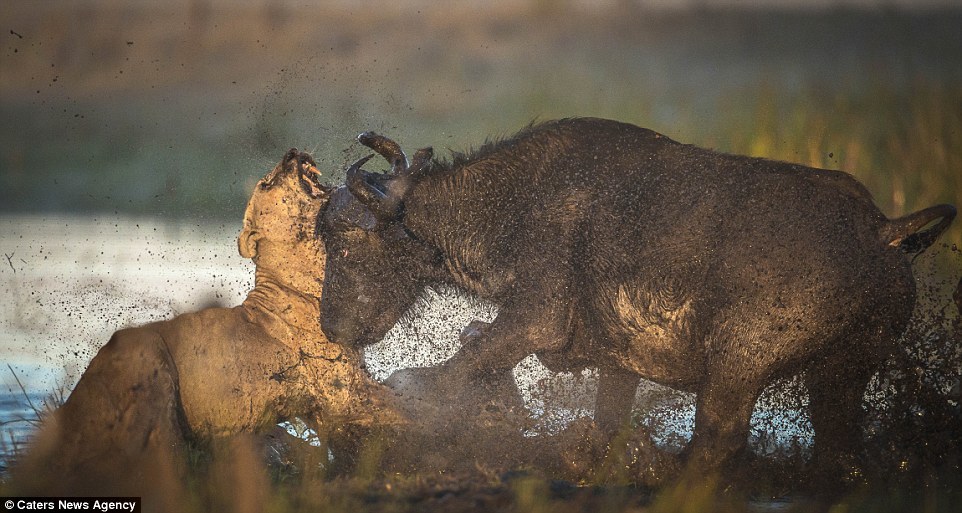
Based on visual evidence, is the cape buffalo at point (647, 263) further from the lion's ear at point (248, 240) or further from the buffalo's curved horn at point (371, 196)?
the lion's ear at point (248, 240)

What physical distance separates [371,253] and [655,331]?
1598 millimetres

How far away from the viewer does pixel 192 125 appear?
12672 mm

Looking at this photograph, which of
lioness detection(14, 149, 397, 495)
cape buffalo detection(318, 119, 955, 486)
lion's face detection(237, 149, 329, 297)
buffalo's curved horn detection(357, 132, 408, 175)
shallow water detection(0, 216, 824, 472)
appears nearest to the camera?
lioness detection(14, 149, 397, 495)

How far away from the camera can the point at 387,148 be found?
7.17 metres

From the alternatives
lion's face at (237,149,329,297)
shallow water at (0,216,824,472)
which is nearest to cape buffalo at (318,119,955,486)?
lion's face at (237,149,329,297)

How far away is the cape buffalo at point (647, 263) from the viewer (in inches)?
251

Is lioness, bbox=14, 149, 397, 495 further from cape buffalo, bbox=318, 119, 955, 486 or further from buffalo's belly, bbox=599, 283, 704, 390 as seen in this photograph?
buffalo's belly, bbox=599, 283, 704, 390

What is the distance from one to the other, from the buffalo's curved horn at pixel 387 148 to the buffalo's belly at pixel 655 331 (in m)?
1.38

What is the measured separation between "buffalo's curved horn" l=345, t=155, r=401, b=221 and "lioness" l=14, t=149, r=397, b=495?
0.56ft

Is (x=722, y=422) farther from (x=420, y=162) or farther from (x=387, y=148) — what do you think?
(x=387, y=148)

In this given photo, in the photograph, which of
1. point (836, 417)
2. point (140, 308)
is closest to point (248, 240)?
point (836, 417)

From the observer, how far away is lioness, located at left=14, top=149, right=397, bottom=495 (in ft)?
19.8

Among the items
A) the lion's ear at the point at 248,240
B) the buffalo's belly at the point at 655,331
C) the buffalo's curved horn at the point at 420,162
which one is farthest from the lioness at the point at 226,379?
the buffalo's belly at the point at 655,331

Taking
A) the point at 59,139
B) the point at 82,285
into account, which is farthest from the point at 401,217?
the point at 59,139
